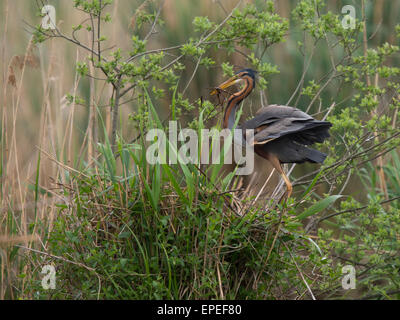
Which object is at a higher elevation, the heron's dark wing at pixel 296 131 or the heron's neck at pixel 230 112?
the heron's neck at pixel 230 112

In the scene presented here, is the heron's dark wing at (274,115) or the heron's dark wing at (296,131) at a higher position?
the heron's dark wing at (274,115)

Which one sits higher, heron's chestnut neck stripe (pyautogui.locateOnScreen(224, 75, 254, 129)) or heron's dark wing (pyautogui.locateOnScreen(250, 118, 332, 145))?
heron's chestnut neck stripe (pyautogui.locateOnScreen(224, 75, 254, 129))

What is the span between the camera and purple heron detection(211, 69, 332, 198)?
2.00 meters

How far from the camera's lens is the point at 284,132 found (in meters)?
1.97

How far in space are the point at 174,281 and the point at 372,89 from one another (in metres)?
1.74

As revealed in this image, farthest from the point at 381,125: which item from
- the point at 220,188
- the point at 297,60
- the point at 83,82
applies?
the point at 83,82

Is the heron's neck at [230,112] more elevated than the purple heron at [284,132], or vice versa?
the heron's neck at [230,112]

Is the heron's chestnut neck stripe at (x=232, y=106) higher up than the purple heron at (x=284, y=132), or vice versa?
the heron's chestnut neck stripe at (x=232, y=106)

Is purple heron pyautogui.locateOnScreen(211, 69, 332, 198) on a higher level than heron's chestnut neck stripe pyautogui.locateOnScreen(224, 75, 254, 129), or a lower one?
lower

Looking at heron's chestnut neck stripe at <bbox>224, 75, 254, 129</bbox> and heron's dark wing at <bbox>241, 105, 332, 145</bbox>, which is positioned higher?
heron's chestnut neck stripe at <bbox>224, 75, 254, 129</bbox>

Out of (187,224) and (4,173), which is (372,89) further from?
(4,173)

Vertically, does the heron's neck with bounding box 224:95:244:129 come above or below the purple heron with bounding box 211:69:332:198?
above

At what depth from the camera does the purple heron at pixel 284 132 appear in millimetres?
1997
